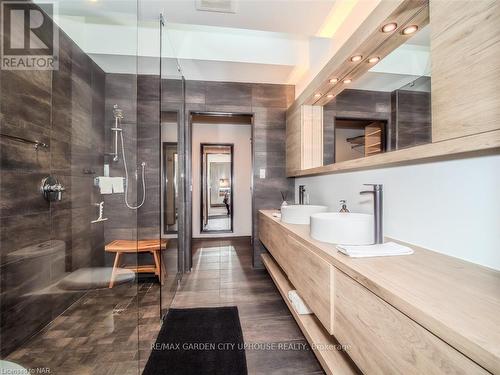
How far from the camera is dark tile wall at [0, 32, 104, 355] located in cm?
143

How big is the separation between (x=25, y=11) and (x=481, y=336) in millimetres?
2685

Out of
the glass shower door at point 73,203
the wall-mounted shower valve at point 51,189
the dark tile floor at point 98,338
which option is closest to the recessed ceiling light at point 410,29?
the glass shower door at point 73,203

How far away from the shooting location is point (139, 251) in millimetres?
2463

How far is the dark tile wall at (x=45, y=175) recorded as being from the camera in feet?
4.68

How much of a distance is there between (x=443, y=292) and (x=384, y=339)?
22 centimetres

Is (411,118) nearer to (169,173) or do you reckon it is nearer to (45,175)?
(169,173)

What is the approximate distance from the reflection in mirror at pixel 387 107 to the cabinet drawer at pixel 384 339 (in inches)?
26.6

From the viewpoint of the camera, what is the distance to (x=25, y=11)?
1.52 meters

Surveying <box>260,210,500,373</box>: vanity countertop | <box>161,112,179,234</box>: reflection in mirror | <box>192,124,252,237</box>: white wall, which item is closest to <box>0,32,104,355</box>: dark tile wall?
<box>161,112,179,234</box>: reflection in mirror

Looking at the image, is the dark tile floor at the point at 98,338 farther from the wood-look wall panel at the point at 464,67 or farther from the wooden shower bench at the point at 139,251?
the wood-look wall panel at the point at 464,67

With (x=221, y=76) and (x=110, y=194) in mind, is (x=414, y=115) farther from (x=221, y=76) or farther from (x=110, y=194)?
(x=110, y=194)

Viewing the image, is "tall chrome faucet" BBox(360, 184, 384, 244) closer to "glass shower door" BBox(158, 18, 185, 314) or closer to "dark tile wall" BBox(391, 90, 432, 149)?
"dark tile wall" BBox(391, 90, 432, 149)

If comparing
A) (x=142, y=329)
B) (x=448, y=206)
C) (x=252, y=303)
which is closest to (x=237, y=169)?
(x=252, y=303)

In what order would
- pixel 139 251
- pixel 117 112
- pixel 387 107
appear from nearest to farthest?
pixel 387 107, pixel 139 251, pixel 117 112
